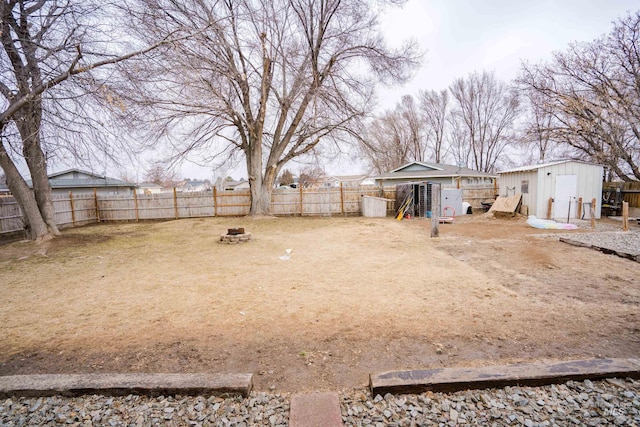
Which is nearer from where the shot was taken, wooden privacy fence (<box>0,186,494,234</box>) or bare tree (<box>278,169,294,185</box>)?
wooden privacy fence (<box>0,186,494,234</box>)

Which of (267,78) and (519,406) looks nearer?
(519,406)

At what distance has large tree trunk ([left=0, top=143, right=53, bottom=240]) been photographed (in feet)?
26.6

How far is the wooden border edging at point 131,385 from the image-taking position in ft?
7.14

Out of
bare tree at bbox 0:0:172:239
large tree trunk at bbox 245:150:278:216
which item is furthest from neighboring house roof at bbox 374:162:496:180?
bare tree at bbox 0:0:172:239

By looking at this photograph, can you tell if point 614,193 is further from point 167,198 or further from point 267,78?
point 167,198

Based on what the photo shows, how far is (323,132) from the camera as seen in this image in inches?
561

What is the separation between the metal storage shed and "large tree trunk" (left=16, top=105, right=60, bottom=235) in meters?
14.6

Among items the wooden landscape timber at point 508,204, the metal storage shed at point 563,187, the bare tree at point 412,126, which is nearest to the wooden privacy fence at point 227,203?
the wooden landscape timber at point 508,204

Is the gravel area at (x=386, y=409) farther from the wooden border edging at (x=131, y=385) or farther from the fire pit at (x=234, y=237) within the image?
the fire pit at (x=234, y=237)

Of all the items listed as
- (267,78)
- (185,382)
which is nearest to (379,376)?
(185,382)

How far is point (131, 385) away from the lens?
2197mm

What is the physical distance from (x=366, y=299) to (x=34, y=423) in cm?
325

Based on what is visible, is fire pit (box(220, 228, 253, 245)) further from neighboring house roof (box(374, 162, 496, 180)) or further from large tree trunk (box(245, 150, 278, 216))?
neighboring house roof (box(374, 162, 496, 180))

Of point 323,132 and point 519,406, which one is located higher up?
point 323,132
